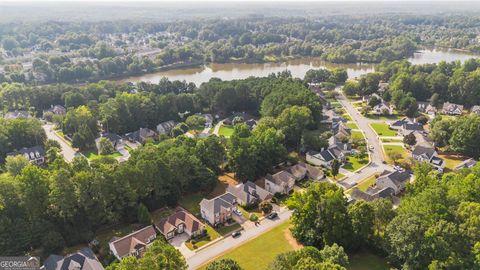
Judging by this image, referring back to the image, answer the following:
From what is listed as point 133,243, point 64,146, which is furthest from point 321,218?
point 64,146

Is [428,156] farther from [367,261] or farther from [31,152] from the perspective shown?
[31,152]

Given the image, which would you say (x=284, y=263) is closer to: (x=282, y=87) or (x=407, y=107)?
(x=282, y=87)

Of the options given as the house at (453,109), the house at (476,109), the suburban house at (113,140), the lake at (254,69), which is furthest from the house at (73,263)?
the lake at (254,69)

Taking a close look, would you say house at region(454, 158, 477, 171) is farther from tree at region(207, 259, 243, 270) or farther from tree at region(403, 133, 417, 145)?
tree at region(207, 259, 243, 270)

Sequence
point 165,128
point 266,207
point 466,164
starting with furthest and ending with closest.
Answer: point 165,128
point 466,164
point 266,207

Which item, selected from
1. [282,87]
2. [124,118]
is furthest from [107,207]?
[282,87]

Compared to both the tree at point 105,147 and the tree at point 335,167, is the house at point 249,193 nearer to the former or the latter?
the tree at point 335,167
